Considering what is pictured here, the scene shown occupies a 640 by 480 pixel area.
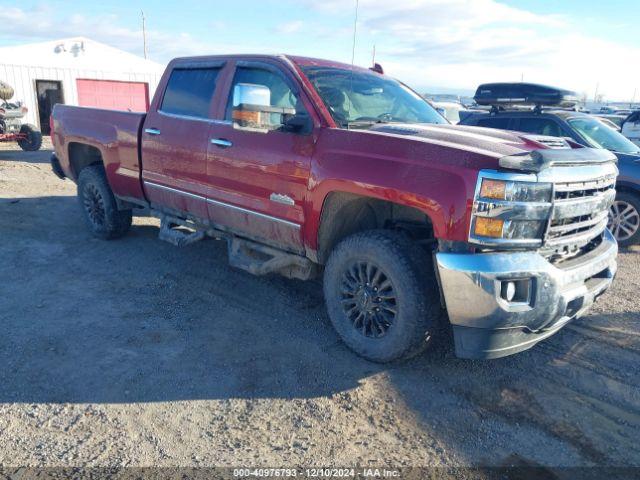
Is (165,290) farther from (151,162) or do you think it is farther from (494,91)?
(494,91)

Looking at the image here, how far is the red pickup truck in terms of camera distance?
116 inches

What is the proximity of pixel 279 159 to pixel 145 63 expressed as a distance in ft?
70.4

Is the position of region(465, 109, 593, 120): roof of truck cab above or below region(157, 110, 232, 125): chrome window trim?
above

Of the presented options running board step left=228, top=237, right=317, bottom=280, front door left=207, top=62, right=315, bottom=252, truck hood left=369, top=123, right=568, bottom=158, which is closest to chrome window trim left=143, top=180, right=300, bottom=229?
front door left=207, top=62, right=315, bottom=252

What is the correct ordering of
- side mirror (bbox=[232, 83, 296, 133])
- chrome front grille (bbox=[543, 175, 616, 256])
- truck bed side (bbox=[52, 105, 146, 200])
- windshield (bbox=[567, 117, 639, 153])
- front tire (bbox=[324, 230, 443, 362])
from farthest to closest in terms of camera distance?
windshield (bbox=[567, 117, 639, 153])
truck bed side (bbox=[52, 105, 146, 200])
side mirror (bbox=[232, 83, 296, 133])
front tire (bbox=[324, 230, 443, 362])
chrome front grille (bbox=[543, 175, 616, 256])

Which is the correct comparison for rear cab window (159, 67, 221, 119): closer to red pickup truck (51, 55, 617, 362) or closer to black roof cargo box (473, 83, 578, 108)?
red pickup truck (51, 55, 617, 362)

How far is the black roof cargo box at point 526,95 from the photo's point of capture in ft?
23.0

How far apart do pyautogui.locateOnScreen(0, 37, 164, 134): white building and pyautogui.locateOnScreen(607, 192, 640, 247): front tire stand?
16.9m

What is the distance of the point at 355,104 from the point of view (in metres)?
4.11

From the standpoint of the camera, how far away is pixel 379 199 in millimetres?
3592

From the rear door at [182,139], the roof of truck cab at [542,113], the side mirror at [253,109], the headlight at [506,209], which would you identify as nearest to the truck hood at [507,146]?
the headlight at [506,209]

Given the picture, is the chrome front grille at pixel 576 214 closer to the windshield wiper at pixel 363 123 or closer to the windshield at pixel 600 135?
the windshield wiper at pixel 363 123

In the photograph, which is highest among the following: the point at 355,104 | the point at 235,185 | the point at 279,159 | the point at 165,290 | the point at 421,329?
the point at 355,104

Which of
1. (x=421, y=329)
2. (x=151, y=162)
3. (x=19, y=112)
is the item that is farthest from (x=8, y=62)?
(x=421, y=329)
